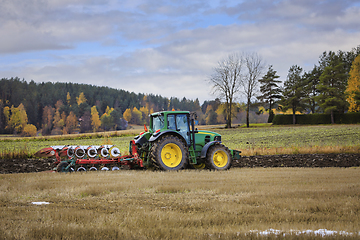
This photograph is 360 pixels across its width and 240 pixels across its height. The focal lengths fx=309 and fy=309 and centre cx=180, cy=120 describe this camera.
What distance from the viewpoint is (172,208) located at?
521 centimetres

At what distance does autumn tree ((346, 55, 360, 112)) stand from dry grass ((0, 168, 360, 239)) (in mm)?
45164

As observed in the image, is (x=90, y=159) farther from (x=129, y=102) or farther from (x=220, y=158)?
(x=129, y=102)

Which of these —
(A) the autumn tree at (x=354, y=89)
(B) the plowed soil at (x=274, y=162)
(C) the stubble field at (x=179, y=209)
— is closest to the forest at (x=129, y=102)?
(A) the autumn tree at (x=354, y=89)

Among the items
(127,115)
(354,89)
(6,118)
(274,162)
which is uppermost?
(354,89)

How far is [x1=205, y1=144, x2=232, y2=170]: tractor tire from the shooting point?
11.7 meters

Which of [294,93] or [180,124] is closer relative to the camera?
[180,124]

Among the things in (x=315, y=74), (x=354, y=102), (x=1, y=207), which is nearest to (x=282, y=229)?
(x=1, y=207)

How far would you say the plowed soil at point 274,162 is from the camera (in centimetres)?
1306

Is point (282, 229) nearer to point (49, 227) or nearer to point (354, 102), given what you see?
point (49, 227)

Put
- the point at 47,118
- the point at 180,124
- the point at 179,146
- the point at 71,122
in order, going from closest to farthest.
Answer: the point at 179,146
the point at 180,124
the point at 71,122
the point at 47,118

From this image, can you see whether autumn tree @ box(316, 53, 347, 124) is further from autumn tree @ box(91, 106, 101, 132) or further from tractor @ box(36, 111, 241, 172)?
autumn tree @ box(91, 106, 101, 132)

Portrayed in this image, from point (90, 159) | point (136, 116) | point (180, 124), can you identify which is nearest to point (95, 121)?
point (136, 116)

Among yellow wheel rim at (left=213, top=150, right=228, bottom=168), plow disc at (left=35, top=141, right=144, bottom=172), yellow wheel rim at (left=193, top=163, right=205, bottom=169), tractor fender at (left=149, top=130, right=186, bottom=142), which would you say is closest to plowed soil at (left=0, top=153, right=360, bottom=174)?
plow disc at (left=35, top=141, right=144, bottom=172)

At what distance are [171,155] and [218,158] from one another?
6.49ft
